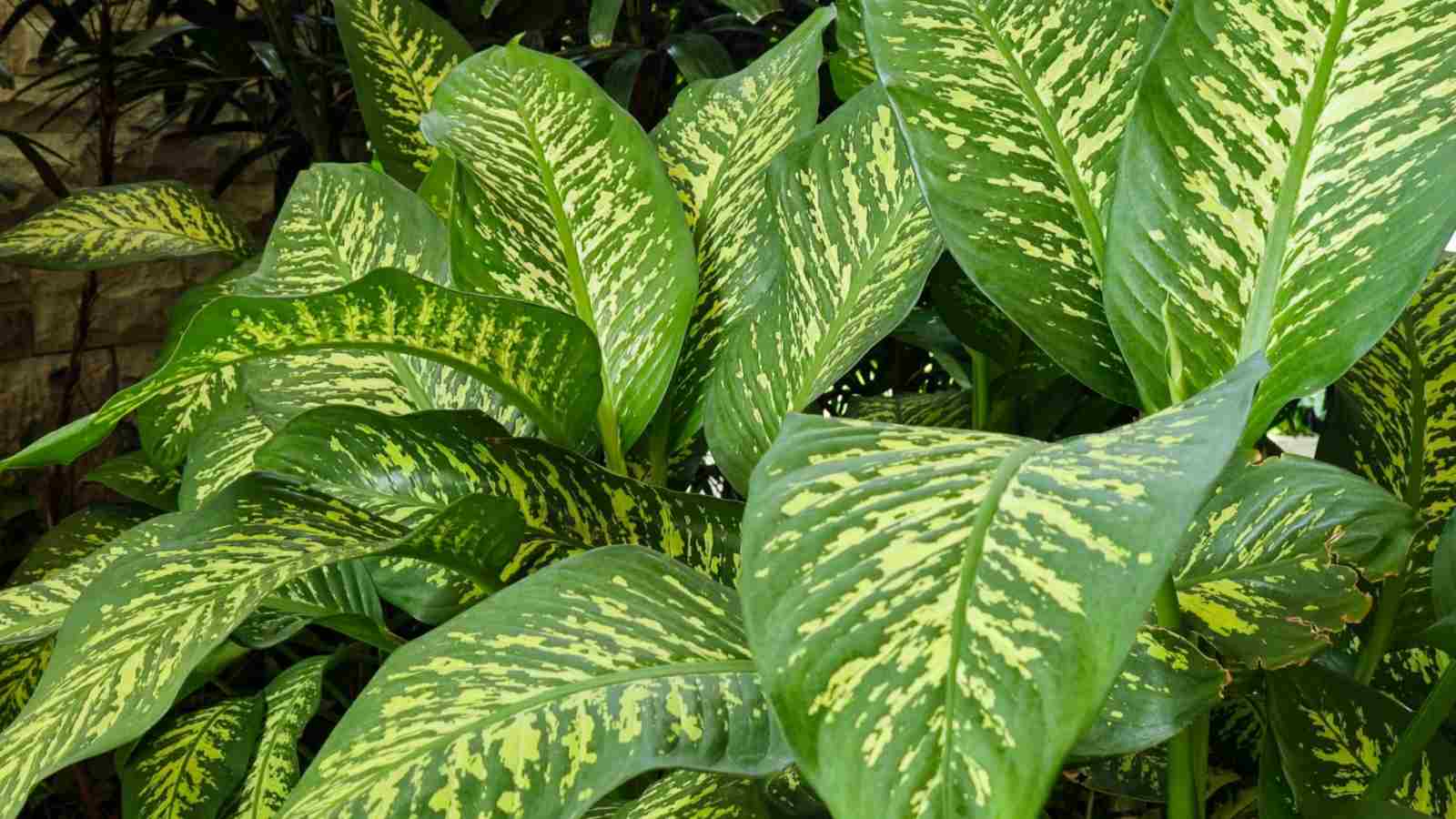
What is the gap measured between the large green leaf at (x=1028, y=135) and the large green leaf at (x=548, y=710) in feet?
0.63

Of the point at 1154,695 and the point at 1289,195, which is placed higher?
the point at 1289,195

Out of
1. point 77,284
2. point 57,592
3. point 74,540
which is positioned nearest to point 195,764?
point 57,592

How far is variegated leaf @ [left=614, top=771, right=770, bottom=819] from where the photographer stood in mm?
479

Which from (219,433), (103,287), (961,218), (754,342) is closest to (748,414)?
(754,342)

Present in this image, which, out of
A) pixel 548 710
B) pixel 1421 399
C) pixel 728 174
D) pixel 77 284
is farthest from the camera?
pixel 77 284

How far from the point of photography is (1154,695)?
42 centimetres

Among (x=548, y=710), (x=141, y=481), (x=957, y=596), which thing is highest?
(x=957, y=596)

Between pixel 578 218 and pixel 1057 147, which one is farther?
pixel 578 218

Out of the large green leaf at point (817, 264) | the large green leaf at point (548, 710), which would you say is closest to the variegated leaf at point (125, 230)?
the large green leaf at point (817, 264)

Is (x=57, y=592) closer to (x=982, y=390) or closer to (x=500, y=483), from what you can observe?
(x=500, y=483)

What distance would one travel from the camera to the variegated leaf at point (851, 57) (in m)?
0.78

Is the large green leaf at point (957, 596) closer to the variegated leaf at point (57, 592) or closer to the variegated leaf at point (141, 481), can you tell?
the variegated leaf at point (57, 592)

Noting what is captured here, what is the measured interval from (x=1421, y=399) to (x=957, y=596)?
1.49 ft

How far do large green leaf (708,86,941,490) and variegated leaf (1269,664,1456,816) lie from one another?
9.8 inches
